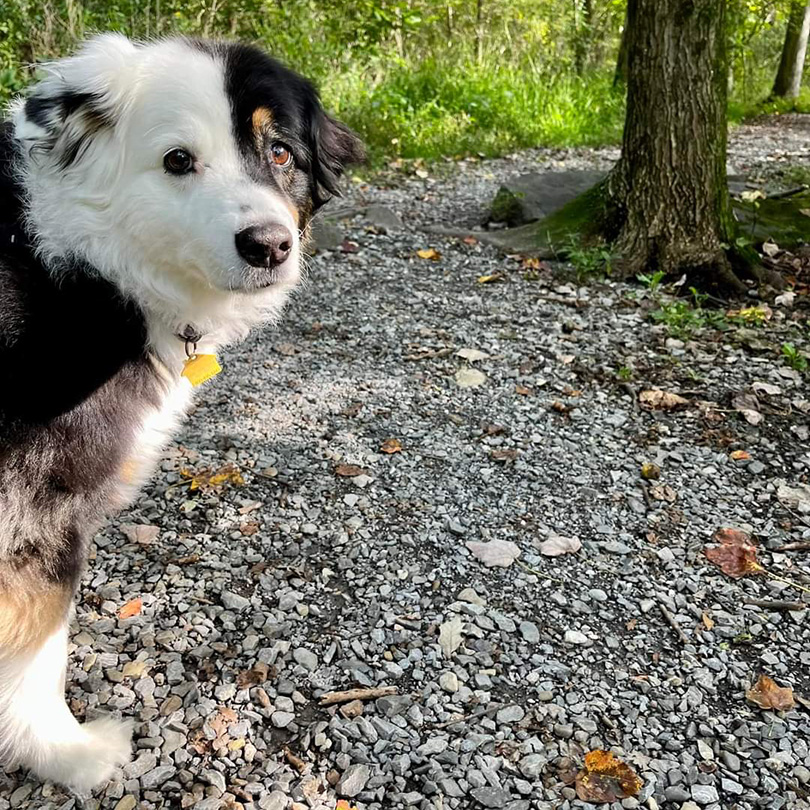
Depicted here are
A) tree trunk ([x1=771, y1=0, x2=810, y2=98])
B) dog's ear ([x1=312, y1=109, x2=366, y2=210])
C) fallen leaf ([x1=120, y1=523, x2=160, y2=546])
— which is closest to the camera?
dog's ear ([x1=312, y1=109, x2=366, y2=210])

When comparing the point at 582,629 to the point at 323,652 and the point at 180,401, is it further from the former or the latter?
the point at 180,401

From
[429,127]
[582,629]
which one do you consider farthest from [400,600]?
[429,127]

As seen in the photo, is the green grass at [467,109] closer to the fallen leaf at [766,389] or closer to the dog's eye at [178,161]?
the fallen leaf at [766,389]

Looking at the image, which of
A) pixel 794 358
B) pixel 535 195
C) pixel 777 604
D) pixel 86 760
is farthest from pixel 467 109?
pixel 86 760

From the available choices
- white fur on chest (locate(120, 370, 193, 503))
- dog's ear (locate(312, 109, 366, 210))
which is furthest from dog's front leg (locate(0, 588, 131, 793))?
dog's ear (locate(312, 109, 366, 210))

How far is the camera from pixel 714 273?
164 inches

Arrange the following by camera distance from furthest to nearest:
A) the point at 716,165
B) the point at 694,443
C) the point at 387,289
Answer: the point at 387,289
the point at 716,165
the point at 694,443

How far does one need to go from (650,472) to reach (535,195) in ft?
11.8

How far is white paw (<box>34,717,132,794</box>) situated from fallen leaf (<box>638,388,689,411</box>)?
96.0 inches

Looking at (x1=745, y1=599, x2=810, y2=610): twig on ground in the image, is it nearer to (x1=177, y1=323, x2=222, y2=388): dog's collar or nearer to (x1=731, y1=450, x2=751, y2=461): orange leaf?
(x1=731, y1=450, x2=751, y2=461): orange leaf

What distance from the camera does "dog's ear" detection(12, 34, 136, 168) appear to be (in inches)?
69.8

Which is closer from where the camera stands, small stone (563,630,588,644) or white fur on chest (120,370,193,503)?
white fur on chest (120,370,193,503)

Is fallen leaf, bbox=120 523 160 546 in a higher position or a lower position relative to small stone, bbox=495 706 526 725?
higher

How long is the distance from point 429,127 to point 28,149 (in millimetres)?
7029
